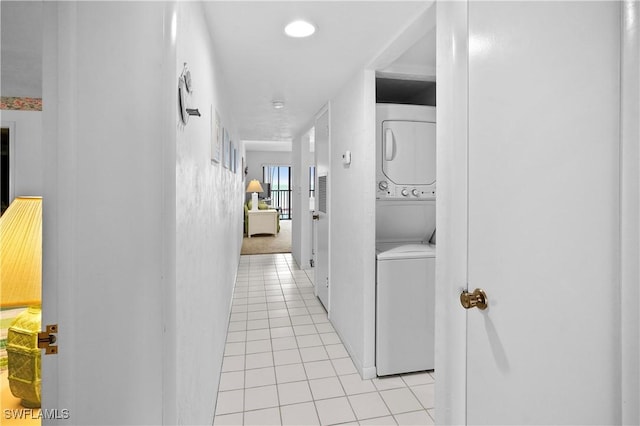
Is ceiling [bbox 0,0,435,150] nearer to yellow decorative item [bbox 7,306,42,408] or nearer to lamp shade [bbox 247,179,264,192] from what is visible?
yellow decorative item [bbox 7,306,42,408]

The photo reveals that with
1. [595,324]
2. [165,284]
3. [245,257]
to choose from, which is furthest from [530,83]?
[245,257]

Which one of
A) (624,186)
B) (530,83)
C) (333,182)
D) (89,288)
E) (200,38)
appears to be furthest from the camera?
(333,182)

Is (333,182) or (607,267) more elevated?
(333,182)

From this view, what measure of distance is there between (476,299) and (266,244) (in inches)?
268

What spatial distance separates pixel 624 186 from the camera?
2.15 feet

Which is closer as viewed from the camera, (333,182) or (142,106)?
(142,106)

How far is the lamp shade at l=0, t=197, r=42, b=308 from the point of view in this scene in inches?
32.8

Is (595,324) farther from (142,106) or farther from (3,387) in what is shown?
(3,387)

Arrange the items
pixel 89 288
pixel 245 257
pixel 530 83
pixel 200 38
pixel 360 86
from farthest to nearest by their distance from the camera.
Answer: pixel 245 257, pixel 360 86, pixel 200 38, pixel 530 83, pixel 89 288

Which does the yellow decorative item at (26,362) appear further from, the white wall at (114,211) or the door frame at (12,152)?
the door frame at (12,152)

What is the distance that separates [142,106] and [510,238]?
108 centimetres

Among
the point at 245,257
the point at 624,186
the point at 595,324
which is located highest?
the point at 624,186

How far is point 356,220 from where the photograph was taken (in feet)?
7.86

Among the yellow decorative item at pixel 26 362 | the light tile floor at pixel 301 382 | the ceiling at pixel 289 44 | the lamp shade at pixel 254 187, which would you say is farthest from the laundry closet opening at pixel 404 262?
the lamp shade at pixel 254 187
